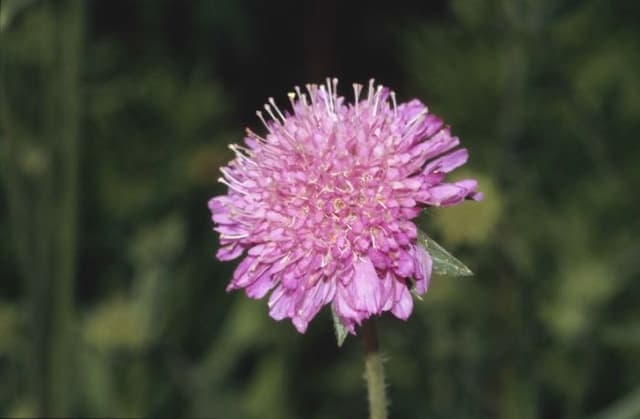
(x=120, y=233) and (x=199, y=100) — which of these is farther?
(x=199, y=100)

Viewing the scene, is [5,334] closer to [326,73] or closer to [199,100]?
[199,100]

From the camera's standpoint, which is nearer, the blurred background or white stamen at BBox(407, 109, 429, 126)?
white stamen at BBox(407, 109, 429, 126)

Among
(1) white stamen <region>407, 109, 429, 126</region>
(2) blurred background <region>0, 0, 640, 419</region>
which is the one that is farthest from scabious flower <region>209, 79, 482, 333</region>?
(2) blurred background <region>0, 0, 640, 419</region>

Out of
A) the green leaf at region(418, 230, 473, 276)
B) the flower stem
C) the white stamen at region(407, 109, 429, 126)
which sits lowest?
the flower stem

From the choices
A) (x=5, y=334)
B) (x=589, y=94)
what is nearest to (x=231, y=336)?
(x=5, y=334)

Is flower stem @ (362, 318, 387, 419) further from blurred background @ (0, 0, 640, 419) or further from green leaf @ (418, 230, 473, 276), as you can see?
blurred background @ (0, 0, 640, 419)

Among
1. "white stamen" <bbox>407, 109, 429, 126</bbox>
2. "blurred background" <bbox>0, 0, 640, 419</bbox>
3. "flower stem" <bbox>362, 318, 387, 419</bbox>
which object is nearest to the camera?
"flower stem" <bbox>362, 318, 387, 419</bbox>

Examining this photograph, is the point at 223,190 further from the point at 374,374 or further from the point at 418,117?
the point at 374,374
